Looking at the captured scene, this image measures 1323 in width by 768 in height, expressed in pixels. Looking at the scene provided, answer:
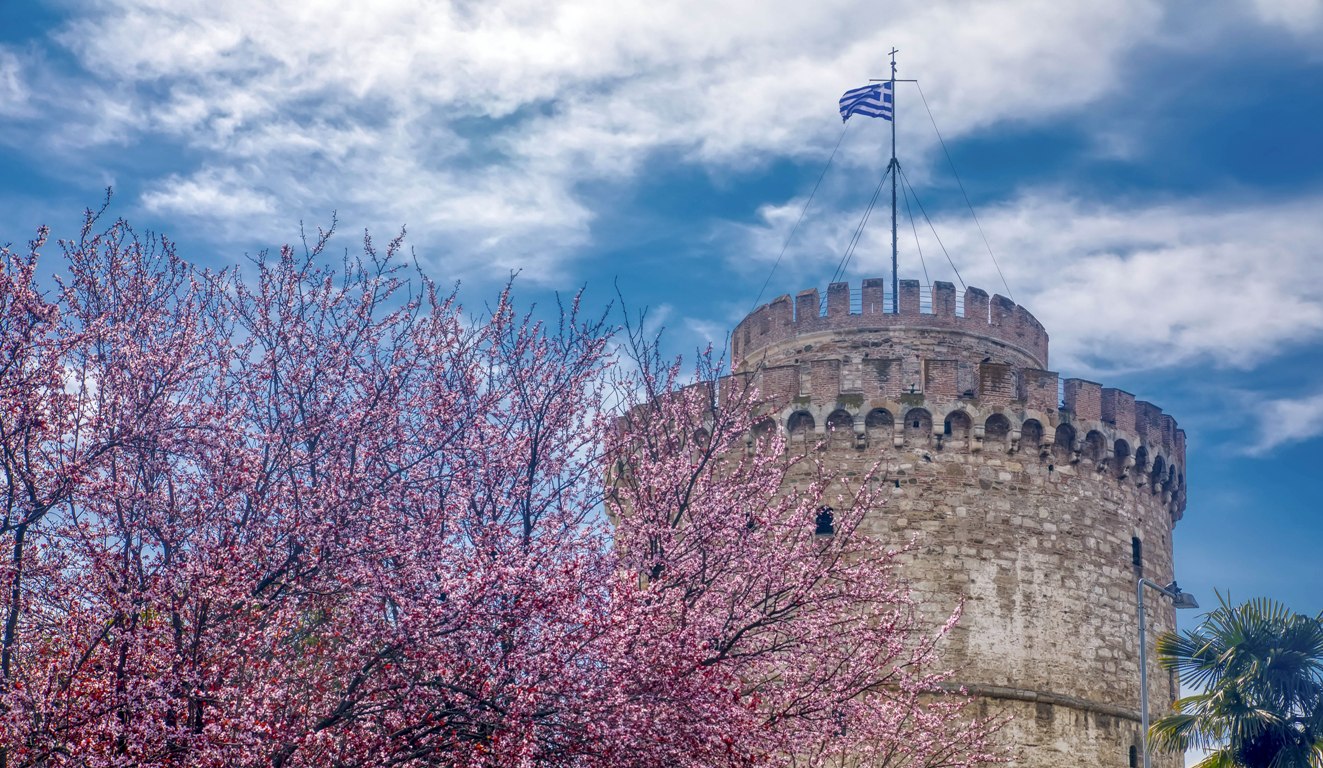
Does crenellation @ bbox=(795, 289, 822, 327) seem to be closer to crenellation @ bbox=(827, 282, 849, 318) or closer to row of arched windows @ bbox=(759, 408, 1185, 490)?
crenellation @ bbox=(827, 282, 849, 318)

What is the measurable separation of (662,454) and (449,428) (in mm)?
3359

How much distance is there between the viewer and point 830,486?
2647 cm

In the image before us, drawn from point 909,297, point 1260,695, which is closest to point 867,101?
point 909,297

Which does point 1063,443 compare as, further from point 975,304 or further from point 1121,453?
point 975,304

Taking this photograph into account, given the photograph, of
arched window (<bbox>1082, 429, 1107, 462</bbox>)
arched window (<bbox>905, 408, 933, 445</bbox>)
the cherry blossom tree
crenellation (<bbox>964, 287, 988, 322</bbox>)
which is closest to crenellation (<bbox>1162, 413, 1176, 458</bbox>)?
arched window (<bbox>1082, 429, 1107, 462</bbox>)

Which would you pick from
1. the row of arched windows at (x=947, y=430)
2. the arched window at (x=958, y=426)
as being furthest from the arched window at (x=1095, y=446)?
the arched window at (x=958, y=426)

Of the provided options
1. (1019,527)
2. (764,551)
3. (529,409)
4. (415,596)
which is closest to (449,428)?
(529,409)

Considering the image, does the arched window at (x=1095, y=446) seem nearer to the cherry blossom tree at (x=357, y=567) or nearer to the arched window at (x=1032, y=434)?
the arched window at (x=1032, y=434)

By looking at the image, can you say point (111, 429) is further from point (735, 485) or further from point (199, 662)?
point (735, 485)

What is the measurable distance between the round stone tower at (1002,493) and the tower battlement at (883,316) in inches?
1.4

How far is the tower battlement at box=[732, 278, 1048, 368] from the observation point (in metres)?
28.9

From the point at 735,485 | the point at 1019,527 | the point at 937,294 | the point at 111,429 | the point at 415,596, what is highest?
the point at 937,294

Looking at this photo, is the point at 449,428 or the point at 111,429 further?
the point at 449,428

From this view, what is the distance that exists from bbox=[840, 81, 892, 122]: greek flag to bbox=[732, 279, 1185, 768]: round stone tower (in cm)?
422
